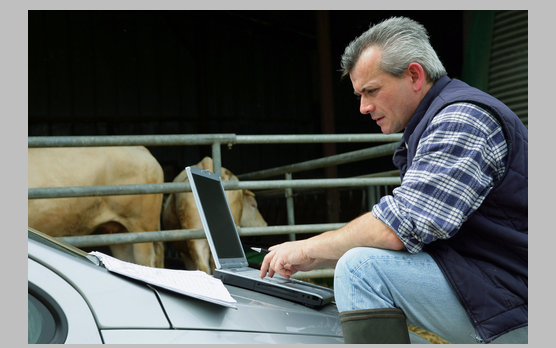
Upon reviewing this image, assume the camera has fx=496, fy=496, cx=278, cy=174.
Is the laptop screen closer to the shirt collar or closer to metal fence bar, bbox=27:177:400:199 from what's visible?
the shirt collar

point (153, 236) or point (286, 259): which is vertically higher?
point (286, 259)

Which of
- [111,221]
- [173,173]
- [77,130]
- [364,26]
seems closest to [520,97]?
[111,221]

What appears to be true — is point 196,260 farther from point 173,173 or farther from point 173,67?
point 173,67

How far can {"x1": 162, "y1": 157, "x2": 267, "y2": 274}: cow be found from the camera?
14.8ft

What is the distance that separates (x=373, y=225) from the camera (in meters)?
1.27

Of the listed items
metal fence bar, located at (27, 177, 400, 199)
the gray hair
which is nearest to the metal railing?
metal fence bar, located at (27, 177, 400, 199)

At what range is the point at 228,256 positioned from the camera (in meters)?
1.75

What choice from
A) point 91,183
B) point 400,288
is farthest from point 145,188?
point 400,288

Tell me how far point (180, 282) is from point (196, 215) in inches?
135

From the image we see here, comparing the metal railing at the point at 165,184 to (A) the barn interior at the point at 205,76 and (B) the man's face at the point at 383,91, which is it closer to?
(B) the man's face at the point at 383,91

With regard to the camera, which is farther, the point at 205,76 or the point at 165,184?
the point at 205,76

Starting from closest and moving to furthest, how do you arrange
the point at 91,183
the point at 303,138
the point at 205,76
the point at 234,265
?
the point at 234,265
the point at 303,138
the point at 91,183
the point at 205,76

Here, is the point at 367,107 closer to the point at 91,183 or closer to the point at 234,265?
the point at 234,265

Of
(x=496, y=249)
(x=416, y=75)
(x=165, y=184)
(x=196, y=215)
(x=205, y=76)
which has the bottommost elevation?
(x=196, y=215)
